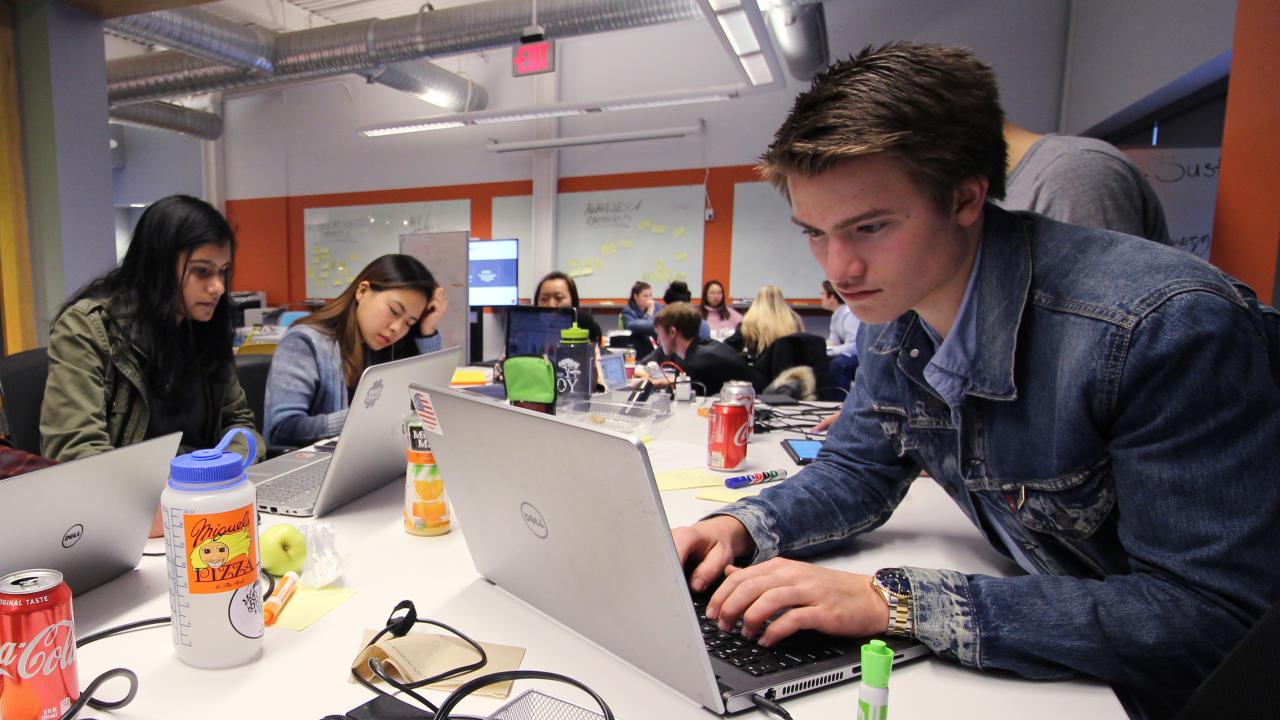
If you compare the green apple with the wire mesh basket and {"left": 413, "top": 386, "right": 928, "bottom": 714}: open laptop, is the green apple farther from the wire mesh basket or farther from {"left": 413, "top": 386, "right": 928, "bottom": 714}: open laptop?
the wire mesh basket

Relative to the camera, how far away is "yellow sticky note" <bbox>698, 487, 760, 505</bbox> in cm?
130

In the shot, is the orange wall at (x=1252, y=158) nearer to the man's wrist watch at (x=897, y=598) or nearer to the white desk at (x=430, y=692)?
the white desk at (x=430, y=692)

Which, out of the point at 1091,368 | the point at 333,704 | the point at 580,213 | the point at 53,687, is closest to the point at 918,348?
the point at 1091,368

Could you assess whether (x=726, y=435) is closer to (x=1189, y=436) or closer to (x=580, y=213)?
(x=1189, y=436)

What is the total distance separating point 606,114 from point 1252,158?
555 centimetres

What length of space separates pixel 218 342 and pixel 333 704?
1595 millimetres

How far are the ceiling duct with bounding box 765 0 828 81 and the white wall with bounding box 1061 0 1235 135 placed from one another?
5.91 feet

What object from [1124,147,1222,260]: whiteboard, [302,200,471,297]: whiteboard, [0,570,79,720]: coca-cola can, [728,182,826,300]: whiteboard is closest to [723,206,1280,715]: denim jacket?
[0,570,79,720]: coca-cola can

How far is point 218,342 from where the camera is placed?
1.89 m

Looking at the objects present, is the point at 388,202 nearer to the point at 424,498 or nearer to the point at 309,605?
the point at 424,498

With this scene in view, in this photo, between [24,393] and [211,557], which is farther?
[24,393]

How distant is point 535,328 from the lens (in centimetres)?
281

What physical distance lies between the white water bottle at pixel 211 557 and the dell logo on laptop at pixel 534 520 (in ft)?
0.90

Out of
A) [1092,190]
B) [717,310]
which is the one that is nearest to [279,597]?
[1092,190]
